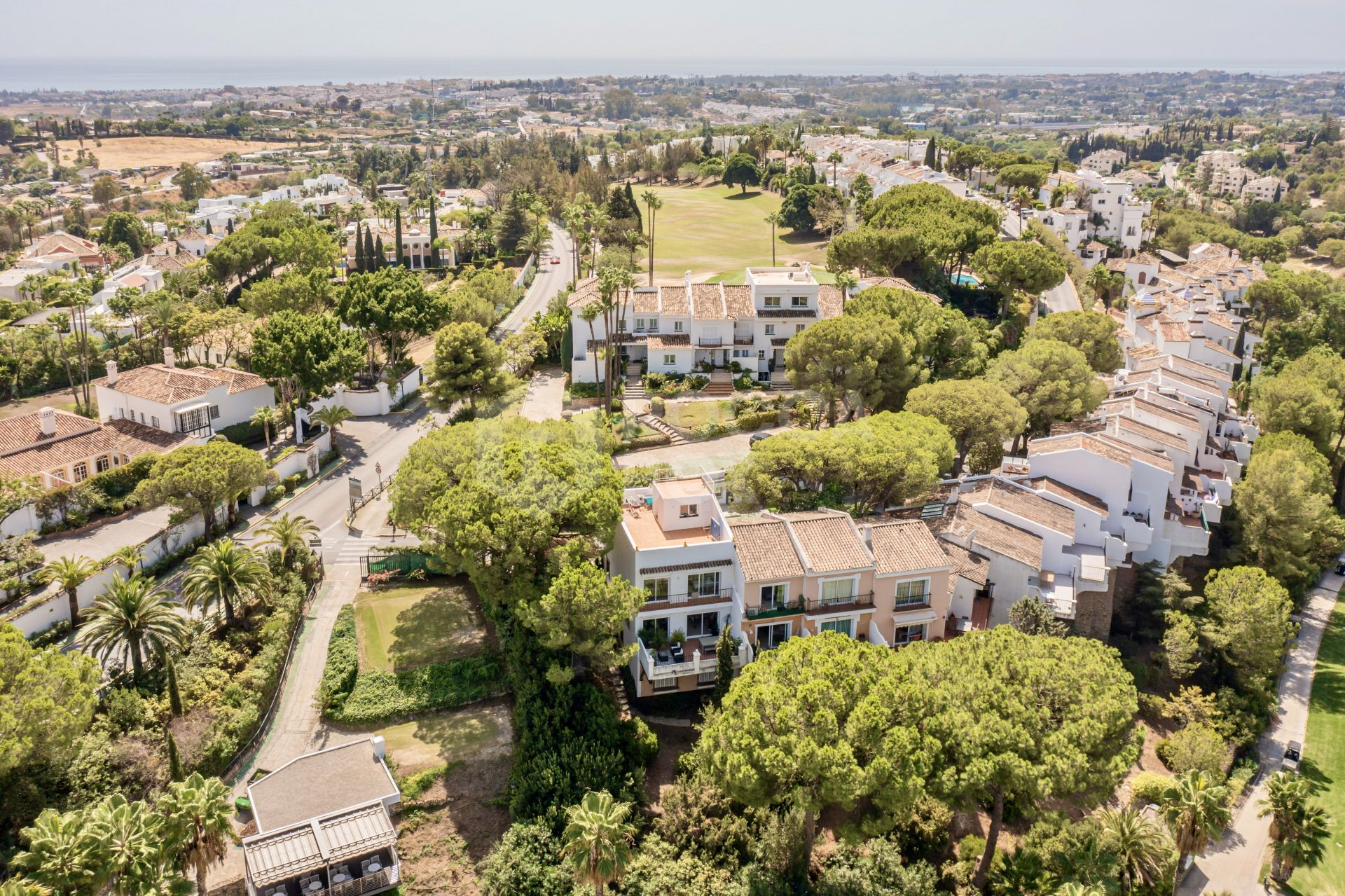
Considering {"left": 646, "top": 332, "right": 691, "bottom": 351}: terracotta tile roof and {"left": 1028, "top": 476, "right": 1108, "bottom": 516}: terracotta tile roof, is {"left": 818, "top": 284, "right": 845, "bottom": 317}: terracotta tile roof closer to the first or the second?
{"left": 646, "top": 332, "right": 691, "bottom": 351}: terracotta tile roof

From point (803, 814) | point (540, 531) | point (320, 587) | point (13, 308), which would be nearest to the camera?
point (803, 814)

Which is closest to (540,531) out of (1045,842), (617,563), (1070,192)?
(617,563)

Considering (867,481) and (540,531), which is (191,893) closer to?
(540,531)

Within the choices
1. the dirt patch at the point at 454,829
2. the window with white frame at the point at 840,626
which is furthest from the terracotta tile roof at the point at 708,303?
the dirt patch at the point at 454,829

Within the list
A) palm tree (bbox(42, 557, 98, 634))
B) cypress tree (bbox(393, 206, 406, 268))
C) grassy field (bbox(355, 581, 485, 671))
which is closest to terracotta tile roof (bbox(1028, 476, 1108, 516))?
grassy field (bbox(355, 581, 485, 671))

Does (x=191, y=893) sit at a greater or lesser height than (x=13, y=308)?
lesser

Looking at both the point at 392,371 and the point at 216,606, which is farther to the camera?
the point at 392,371

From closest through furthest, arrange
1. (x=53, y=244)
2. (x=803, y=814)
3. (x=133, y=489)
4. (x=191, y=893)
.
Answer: (x=191, y=893) → (x=803, y=814) → (x=133, y=489) → (x=53, y=244)
